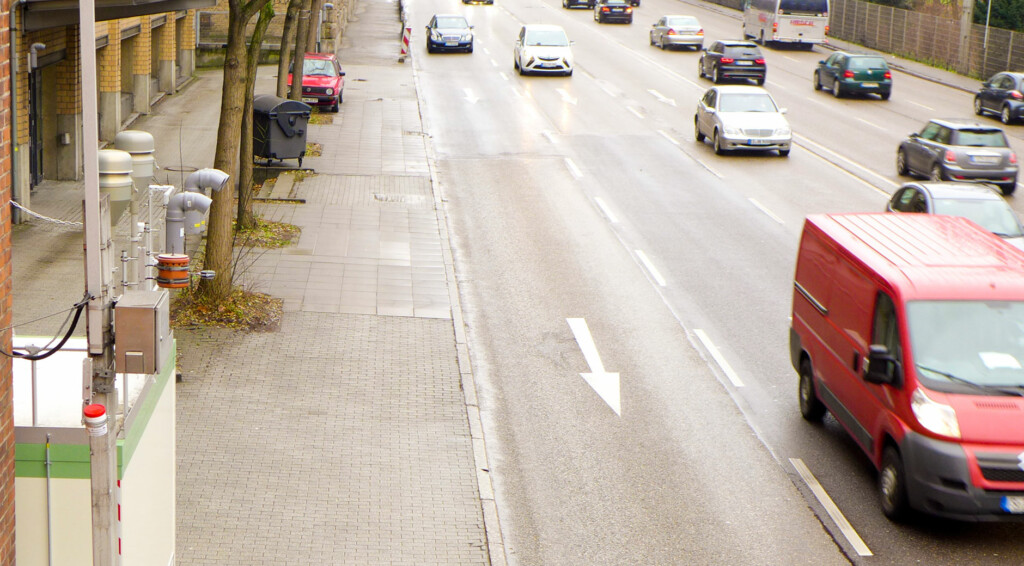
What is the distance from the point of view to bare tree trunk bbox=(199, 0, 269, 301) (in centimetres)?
1466

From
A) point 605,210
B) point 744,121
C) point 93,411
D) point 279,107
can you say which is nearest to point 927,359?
point 93,411

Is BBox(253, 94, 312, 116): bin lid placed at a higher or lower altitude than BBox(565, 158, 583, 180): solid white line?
higher

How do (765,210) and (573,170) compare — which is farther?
(573,170)

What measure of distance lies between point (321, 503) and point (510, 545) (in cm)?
163

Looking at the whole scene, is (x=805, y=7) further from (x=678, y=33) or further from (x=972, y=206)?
(x=972, y=206)

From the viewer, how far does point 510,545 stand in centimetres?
941

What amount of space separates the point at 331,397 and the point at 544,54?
1269 inches

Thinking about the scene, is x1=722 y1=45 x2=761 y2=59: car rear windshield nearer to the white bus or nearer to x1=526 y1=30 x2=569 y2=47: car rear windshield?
x1=526 y1=30 x2=569 y2=47: car rear windshield

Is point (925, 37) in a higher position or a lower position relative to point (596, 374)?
higher

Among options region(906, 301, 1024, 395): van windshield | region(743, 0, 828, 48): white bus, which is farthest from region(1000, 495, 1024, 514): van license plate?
region(743, 0, 828, 48): white bus

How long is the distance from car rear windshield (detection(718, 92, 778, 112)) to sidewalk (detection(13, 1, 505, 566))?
966 centimetres

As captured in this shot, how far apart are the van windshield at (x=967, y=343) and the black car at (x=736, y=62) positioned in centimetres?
3319

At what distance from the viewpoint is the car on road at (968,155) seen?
2433 cm

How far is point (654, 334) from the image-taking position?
15.1 metres
